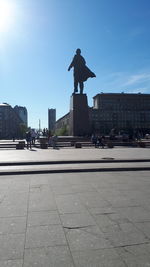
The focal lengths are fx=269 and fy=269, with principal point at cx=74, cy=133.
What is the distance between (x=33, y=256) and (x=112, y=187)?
14.4ft

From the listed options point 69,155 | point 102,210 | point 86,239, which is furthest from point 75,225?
point 69,155

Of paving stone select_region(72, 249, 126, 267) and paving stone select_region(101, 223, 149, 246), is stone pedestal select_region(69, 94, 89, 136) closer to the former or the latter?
paving stone select_region(101, 223, 149, 246)

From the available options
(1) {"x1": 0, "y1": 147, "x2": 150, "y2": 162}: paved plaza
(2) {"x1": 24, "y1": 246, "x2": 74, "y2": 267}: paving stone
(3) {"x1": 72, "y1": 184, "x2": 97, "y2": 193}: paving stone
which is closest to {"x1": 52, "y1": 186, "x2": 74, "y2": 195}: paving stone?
(3) {"x1": 72, "y1": 184, "x2": 97, "y2": 193}: paving stone

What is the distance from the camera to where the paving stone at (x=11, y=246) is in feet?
11.0

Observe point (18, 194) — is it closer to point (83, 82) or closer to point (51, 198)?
point (51, 198)

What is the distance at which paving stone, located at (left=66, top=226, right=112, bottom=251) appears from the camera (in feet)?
11.8

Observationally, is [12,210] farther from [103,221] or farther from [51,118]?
[51,118]

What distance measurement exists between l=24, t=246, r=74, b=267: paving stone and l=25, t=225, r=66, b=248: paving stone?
0.15m

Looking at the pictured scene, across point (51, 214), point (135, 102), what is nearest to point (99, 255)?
point (51, 214)

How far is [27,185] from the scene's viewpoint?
26.1 feet

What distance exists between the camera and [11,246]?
364 cm

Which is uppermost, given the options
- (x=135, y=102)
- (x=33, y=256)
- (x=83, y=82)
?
(x=135, y=102)

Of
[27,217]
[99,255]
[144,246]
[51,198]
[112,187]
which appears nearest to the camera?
[99,255]

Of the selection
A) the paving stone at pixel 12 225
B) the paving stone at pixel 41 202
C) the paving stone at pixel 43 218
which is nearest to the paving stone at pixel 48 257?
the paving stone at pixel 12 225
